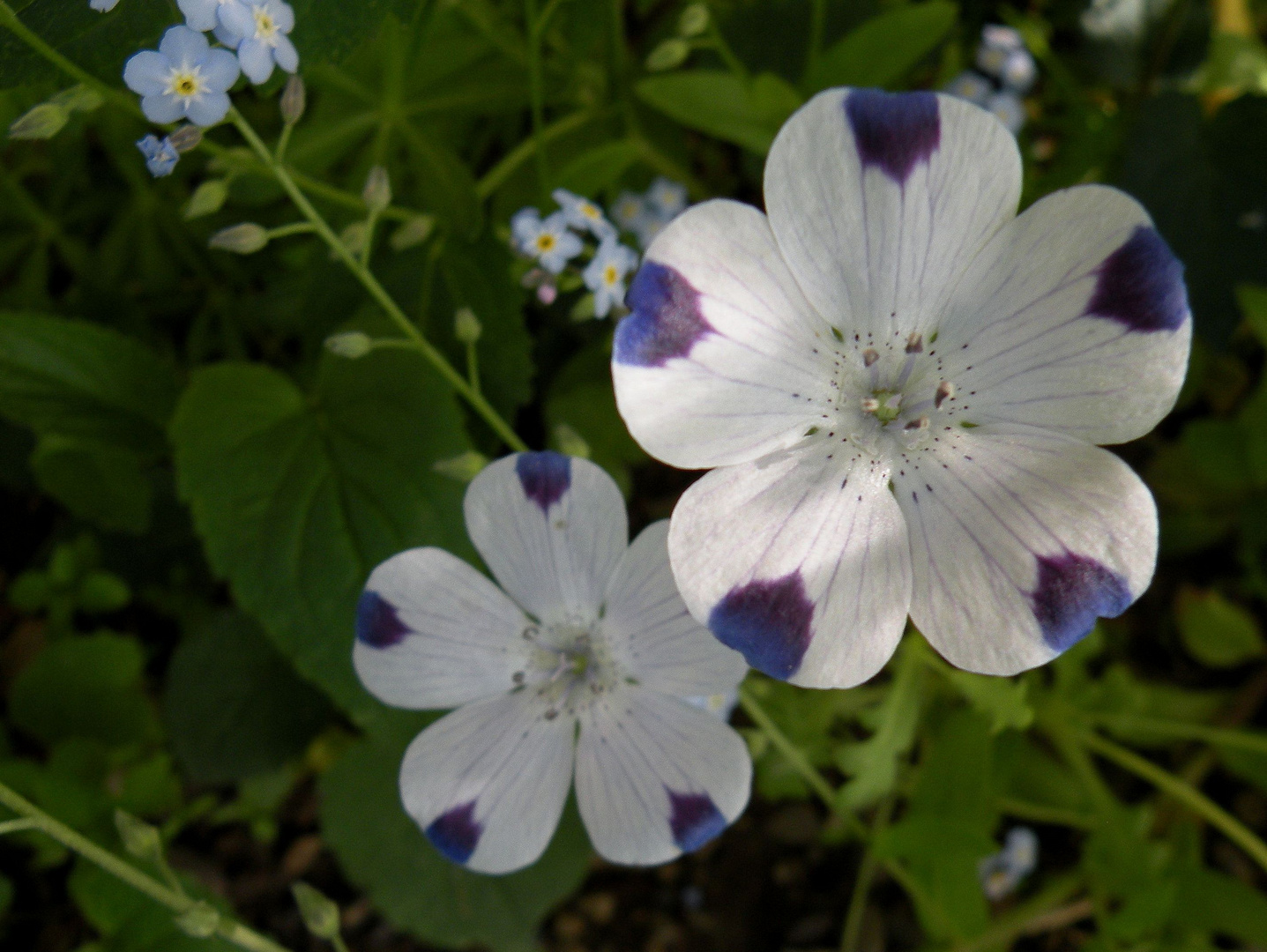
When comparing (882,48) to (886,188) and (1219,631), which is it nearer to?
(886,188)

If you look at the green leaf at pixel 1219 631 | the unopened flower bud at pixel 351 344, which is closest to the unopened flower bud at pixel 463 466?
the unopened flower bud at pixel 351 344

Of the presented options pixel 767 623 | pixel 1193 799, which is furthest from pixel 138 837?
pixel 1193 799

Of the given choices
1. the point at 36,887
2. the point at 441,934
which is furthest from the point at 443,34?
the point at 36,887

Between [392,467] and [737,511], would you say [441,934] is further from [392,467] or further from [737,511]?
[737,511]

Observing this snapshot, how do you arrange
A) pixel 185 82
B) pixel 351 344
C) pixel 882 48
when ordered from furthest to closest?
pixel 882 48
pixel 351 344
pixel 185 82

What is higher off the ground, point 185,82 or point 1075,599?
point 185,82

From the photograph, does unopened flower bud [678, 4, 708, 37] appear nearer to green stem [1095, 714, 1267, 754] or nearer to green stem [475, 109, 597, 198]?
green stem [475, 109, 597, 198]

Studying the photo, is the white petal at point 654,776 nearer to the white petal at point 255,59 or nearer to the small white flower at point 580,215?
the small white flower at point 580,215
